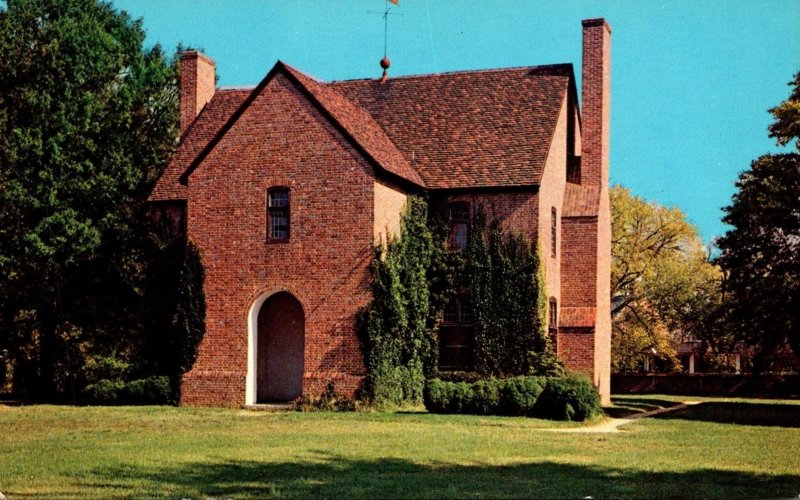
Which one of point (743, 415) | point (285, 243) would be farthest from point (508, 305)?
point (743, 415)

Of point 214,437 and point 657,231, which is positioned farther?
point 657,231

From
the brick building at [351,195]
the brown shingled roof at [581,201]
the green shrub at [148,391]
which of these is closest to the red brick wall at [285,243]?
the brick building at [351,195]

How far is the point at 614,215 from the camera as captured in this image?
58.4 meters

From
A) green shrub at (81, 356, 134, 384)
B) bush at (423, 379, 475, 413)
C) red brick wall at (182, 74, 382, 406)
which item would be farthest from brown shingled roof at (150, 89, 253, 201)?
bush at (423, 379, 475, 413)

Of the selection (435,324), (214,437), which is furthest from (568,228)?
(214,437)

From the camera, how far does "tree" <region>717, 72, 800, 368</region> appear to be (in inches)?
1313

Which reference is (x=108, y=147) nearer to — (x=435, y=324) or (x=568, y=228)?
(x=435, y=324)

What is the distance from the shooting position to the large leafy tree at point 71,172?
3334 cm

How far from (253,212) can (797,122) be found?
17.1 metres

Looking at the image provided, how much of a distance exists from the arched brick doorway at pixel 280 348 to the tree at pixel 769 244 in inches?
599

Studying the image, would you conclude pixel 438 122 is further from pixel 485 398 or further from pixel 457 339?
pixel 485 398

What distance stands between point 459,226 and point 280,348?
23.0 feet

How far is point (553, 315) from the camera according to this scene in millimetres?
35375

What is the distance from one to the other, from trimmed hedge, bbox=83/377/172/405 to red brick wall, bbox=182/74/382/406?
102 cm
